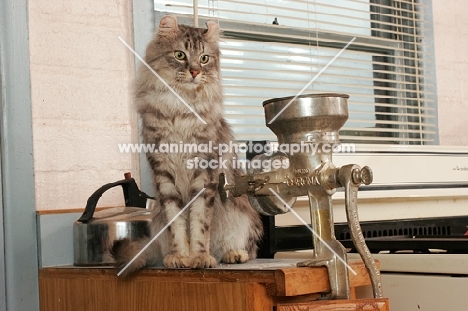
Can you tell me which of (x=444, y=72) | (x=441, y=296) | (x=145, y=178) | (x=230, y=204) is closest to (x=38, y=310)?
(x=145, y=178)

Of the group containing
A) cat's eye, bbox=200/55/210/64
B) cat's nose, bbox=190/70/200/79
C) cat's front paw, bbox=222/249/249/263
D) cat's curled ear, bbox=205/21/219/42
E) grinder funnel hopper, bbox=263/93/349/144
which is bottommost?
cat's front paw, bbox=222/249/249/263

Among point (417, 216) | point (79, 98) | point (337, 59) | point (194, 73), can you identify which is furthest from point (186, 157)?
point (337, 59)

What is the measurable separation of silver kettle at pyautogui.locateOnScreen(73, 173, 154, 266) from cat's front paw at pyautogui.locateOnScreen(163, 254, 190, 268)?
230 mm

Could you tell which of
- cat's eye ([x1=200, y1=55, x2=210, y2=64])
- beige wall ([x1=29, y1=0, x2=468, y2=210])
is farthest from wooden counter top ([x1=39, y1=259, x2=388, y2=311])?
cat's eye ([x1=200, y1=55, x2=210, y2=64])

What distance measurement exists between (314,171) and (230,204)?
24cm

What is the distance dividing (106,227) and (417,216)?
1.10 metres

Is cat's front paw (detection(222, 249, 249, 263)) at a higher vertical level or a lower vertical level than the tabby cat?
lower

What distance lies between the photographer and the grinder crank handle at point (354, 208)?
1.21 m

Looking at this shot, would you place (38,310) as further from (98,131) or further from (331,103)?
(331,103)

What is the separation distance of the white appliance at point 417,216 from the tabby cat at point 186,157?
256 millimetres

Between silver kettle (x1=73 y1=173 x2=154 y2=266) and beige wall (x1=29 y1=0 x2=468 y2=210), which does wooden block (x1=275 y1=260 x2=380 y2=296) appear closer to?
silver kettle (x1=73 y1=173 x2=154 y2=266)

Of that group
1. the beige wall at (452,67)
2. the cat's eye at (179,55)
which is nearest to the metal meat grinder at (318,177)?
the cat's eye at (179,55)

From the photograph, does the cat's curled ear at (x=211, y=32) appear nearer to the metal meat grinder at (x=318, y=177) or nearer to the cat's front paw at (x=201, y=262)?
the metal meat grinder at (x=318, y=177)

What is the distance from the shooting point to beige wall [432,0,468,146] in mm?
2734
